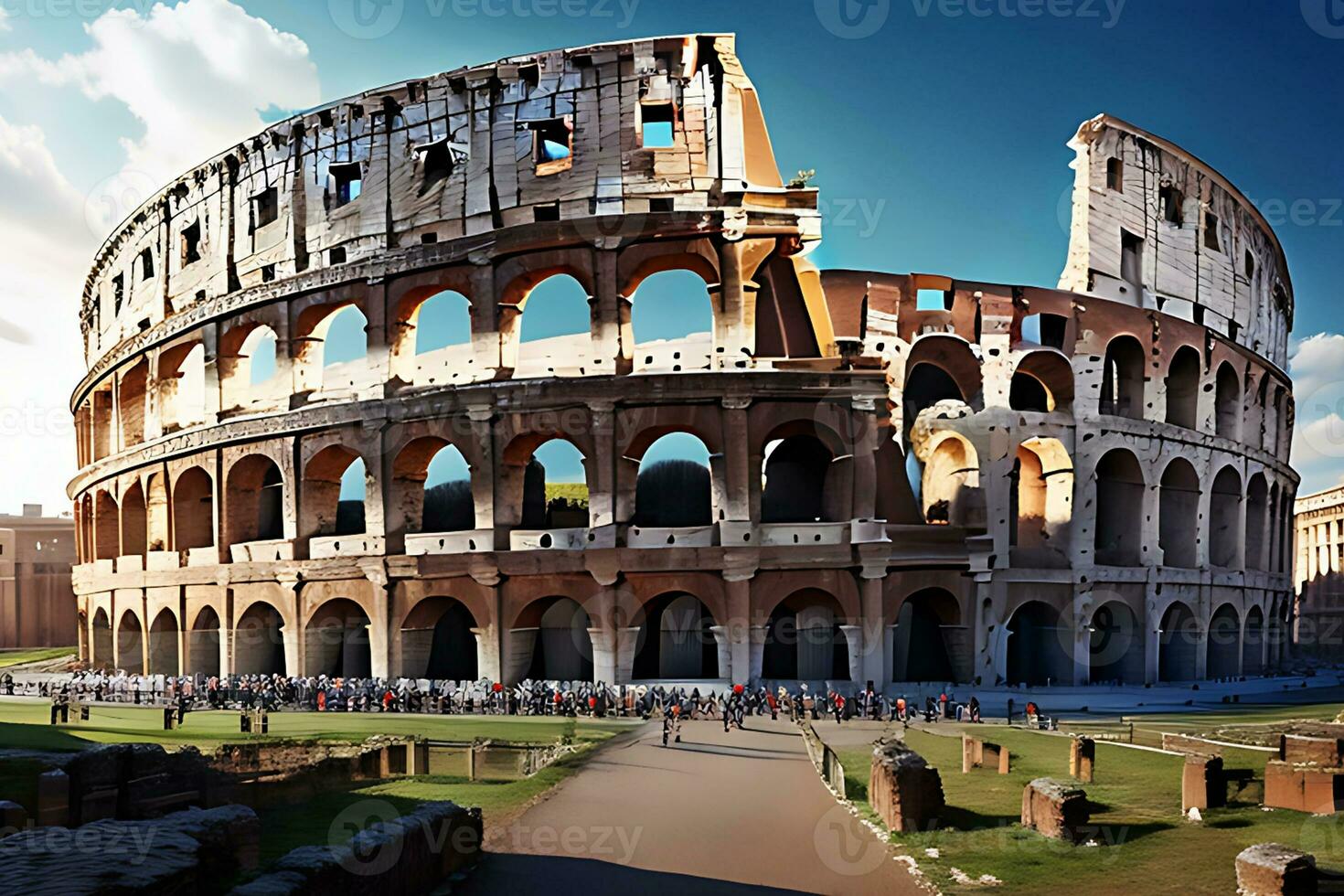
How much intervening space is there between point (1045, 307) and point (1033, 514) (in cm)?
606

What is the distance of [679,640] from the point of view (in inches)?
958

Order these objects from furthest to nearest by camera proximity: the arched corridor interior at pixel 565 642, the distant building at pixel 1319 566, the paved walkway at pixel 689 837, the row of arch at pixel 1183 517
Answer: the distant building at pixel 1319 566
the row of arch at pixel 1183 517
the arched corridor interior at pixel 565 642
the paved walkway at pixel 689 837

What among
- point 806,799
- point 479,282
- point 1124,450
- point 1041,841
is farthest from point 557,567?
point 1124,450

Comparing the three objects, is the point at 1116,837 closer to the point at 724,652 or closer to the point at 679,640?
the point at 724,652

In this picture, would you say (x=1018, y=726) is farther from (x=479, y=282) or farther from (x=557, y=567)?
(x=479, y=282)

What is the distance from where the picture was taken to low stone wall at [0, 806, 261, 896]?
5.64 m

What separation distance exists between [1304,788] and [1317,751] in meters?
2.51

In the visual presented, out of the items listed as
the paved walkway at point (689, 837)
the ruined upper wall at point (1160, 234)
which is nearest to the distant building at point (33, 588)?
the paved walkway at point (689, 837)

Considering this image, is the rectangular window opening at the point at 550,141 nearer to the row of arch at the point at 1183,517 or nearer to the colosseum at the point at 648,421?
the colosseum at the point at 648,421

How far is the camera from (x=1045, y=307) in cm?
2705

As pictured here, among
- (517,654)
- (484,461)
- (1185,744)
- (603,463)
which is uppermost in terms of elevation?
(484,461)

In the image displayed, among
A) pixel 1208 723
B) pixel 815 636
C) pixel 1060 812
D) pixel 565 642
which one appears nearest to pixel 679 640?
pixel 565 642

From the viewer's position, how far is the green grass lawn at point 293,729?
53.0ft

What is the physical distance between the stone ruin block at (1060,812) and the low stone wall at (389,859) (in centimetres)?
570
